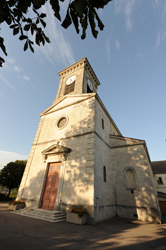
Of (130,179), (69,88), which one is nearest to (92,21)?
(130,179)

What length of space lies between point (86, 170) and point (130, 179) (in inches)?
220

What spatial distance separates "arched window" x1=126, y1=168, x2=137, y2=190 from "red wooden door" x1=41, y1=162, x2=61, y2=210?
6854 millimetres

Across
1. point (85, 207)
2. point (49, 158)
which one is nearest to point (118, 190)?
point (85, 207)

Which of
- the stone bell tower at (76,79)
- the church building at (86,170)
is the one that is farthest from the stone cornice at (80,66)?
the church building at (86,170)

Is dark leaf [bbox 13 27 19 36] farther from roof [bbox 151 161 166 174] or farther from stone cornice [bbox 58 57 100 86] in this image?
roof [bbox 151 161 166 174]

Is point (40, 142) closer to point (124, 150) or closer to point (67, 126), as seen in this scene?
point (67, 126)

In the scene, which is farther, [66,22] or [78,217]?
[78,217]

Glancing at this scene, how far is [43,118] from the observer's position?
16766 mm

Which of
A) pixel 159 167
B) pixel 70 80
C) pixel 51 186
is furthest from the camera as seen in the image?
pixel 159 167

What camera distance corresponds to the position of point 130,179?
12.5m

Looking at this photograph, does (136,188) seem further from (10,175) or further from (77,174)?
(10,175)

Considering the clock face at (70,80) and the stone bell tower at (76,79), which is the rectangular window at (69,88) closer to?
the stone bell tower at (76,79)

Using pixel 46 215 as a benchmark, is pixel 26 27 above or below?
above

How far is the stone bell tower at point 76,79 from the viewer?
18453 mm
